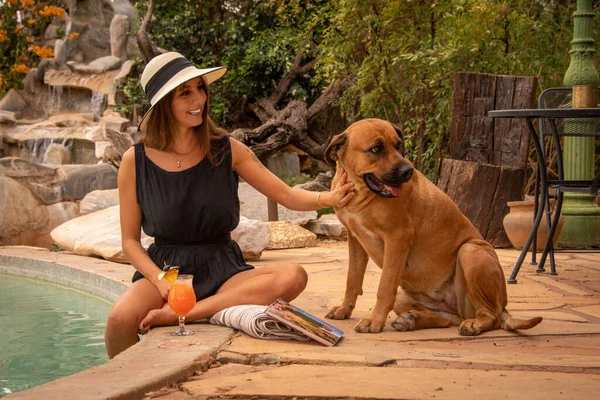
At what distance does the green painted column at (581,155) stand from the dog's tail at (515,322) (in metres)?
3.76

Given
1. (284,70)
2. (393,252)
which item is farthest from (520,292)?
(284,70)

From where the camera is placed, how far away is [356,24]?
901cm

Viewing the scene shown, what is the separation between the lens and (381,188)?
11.3 feet

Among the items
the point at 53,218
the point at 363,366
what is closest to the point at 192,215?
the point at 363,366

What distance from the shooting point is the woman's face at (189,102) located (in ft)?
Answer: 12.0

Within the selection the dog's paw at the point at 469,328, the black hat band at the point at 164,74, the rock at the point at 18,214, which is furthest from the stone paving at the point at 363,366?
the rock at the point at 18,214

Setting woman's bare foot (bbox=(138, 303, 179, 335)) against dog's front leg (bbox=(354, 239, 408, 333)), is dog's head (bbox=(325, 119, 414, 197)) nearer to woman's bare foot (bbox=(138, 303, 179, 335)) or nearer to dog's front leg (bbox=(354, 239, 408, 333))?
dog's front leg (bbox=(354, 239, 408, 333))

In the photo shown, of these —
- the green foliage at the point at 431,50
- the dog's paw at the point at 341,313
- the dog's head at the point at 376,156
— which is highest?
the green foliage at the point at 431,50

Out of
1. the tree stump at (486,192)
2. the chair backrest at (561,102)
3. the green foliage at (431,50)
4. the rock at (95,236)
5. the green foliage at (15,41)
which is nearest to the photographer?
the chair backrest at (561,102)

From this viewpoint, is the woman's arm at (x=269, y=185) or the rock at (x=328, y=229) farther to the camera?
the rock at (x=328, y=229)

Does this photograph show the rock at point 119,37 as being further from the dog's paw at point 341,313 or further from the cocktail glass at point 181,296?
the cocktail glass at point 181,296

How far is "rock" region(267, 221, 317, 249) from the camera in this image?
7.60m

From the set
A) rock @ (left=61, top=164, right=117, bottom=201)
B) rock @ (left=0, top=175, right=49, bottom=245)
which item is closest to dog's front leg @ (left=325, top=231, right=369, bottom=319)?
rock @ (left=0, top=175, right=49, bottom=245)

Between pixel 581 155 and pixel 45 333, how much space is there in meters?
4.84
